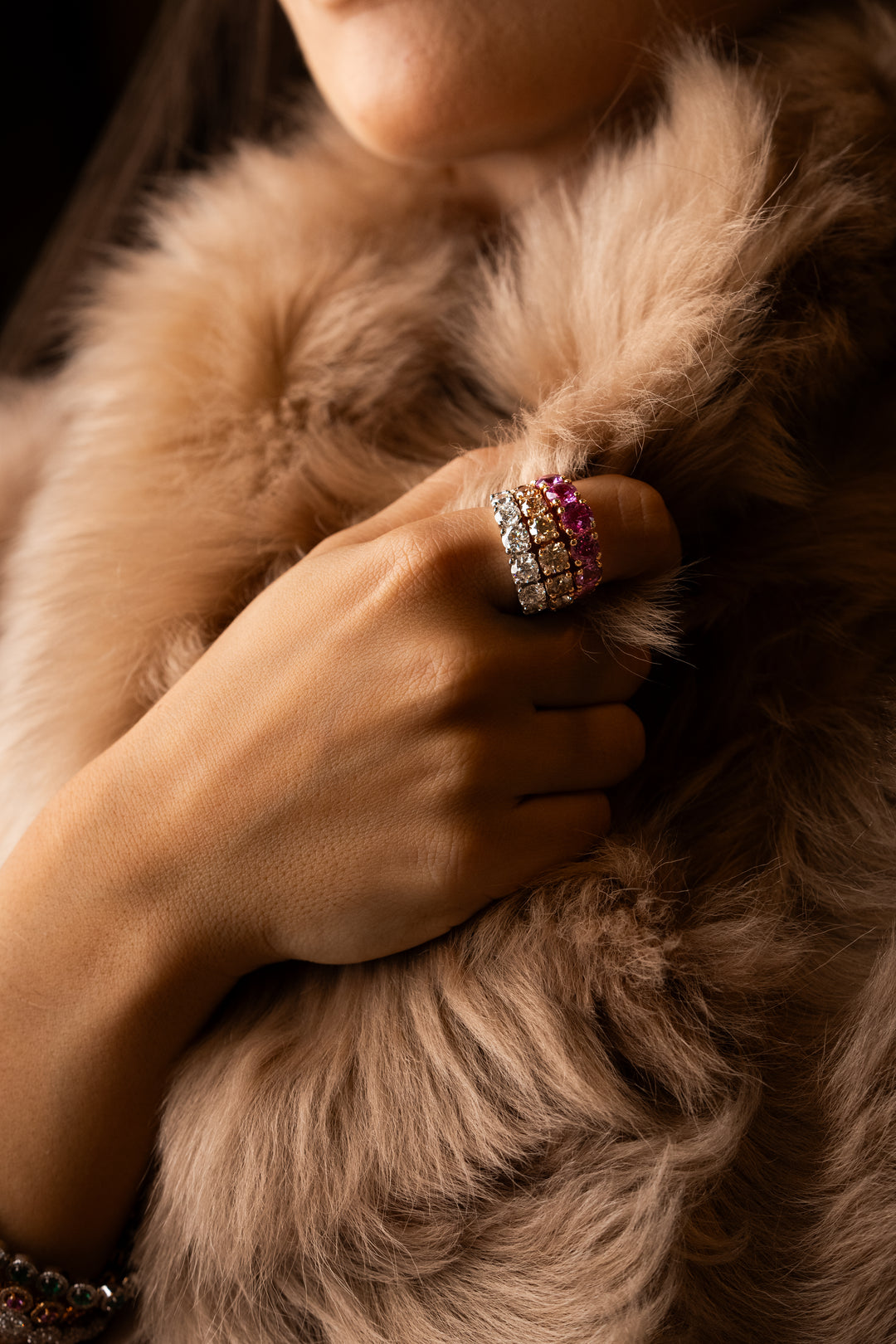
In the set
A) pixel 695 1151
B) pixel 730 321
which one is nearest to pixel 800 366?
pixel 730 321

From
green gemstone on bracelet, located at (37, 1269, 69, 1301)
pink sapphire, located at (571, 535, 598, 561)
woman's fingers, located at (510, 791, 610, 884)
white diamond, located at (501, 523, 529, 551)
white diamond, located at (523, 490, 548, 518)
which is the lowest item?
green gemstone on bracelet, located at (37, 1269, 69, 1301)

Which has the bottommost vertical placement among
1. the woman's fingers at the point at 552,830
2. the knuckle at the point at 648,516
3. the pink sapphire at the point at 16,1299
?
the pink sapphire at the point at 16,1299

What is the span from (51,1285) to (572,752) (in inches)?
17.3

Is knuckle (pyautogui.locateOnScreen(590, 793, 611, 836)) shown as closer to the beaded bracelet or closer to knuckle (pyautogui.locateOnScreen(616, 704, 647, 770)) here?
knuckle (pyautogui.locateOnScreen(616, 704, 647, 770))

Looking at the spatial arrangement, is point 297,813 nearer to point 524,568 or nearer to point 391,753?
point 391,753

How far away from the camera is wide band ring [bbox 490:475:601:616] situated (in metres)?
0.50

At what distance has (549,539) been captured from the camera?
1.63 ft

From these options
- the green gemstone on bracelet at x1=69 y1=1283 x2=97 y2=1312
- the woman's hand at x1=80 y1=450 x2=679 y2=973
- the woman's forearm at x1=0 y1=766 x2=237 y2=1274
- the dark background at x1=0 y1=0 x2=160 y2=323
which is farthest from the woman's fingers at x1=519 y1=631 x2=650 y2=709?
the dark background at x1=0 y1=0 x2=160 y2=323

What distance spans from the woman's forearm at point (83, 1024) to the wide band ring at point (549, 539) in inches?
10.8

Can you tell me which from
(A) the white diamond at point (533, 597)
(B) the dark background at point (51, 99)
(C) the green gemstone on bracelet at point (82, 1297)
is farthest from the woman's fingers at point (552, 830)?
(B) the dark background at point (51, 99)

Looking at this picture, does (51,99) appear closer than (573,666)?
No

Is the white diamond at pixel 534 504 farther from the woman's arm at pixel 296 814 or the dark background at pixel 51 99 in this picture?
the dark background at pixel 51 99

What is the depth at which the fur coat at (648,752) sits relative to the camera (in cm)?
46

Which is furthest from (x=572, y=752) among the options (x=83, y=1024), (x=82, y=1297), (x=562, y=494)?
(x=82, y=1297)
